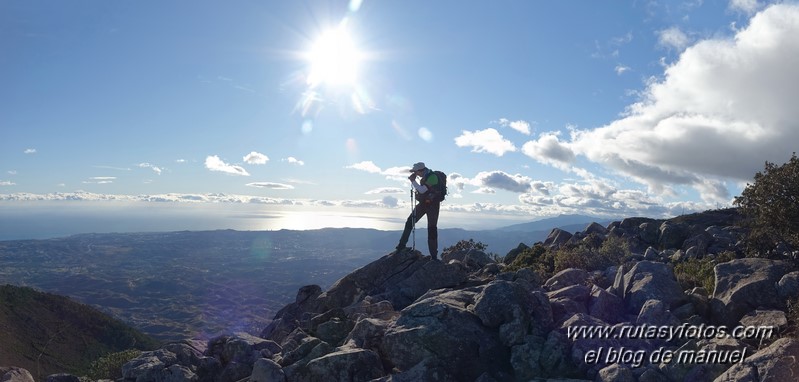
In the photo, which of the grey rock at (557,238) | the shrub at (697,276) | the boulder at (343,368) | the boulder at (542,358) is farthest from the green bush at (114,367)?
the grey rock at (557,238)

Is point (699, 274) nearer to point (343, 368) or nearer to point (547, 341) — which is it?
point (547, 341)

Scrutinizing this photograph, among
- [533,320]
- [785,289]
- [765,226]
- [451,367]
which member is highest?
[765,226]

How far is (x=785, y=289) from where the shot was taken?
417 inches

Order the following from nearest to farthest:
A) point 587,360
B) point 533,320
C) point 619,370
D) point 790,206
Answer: point 619,370, point 587,360, point 533,320, point 790,206

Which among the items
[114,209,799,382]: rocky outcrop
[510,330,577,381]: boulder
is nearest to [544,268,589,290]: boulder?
[114,209,799,382]: rocky outcrop

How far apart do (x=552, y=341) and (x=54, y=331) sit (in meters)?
108

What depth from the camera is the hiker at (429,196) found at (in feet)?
68.4

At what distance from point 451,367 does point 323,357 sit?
9.81 feet

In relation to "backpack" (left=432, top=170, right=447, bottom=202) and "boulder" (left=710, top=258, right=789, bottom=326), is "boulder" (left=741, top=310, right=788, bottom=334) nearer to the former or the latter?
"boulder" (left=710, top=258, right=789, bottom=326)

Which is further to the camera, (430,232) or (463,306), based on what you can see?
(430,232)

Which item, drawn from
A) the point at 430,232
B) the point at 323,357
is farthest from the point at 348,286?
the point at 323,357

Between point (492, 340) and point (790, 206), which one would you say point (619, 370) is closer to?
point (492, 340)

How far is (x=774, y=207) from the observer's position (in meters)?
14.5

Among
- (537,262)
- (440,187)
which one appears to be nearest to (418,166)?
(440,187)
